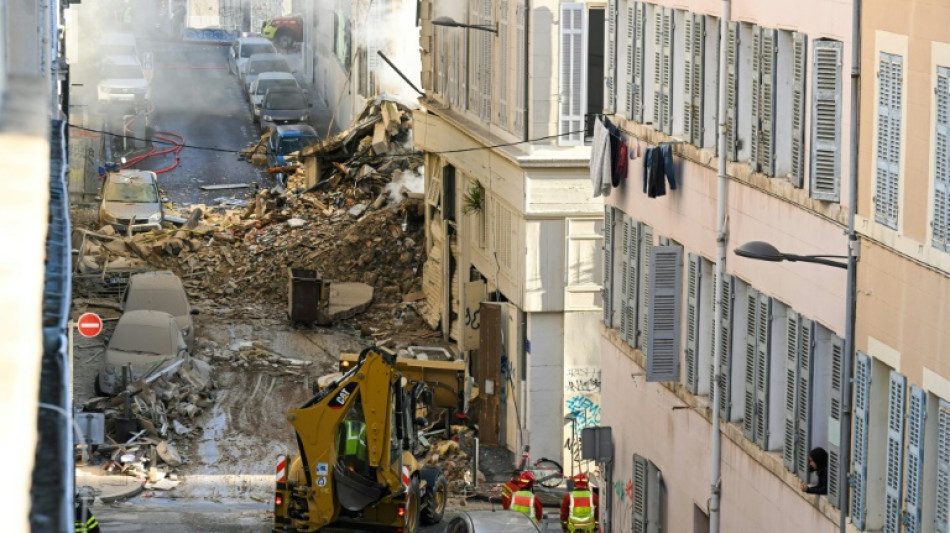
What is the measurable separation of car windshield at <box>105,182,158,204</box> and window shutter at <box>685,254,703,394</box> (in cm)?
2798

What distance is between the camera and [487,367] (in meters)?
30.7

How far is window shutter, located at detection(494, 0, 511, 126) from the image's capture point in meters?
30.9

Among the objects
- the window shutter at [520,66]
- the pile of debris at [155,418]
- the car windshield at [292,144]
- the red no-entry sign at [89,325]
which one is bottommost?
the pile of debris at [155,418]

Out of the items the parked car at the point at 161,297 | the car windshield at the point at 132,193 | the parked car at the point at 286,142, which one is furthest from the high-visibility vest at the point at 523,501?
the parked car at the point at 286,142

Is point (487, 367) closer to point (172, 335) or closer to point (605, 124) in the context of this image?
point (172, 335)

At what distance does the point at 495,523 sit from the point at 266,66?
168 feet

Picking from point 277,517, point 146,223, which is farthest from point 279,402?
point 146,223

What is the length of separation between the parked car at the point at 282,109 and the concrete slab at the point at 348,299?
70.3 ft

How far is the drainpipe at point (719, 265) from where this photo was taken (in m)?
18.2

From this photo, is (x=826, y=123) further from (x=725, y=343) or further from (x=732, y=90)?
(x=725, y=343)

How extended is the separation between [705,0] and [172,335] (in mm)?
16695

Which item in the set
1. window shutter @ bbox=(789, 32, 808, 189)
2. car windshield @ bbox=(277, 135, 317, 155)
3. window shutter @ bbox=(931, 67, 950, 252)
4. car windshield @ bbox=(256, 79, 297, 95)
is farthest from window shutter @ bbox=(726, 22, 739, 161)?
car windshield @ bbox=(256, 79, 297, 95)

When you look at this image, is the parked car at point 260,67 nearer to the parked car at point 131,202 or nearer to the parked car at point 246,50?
the parked car at point 246,50

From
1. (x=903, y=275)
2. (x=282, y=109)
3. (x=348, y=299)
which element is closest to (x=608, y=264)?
(x=903, y=275)
